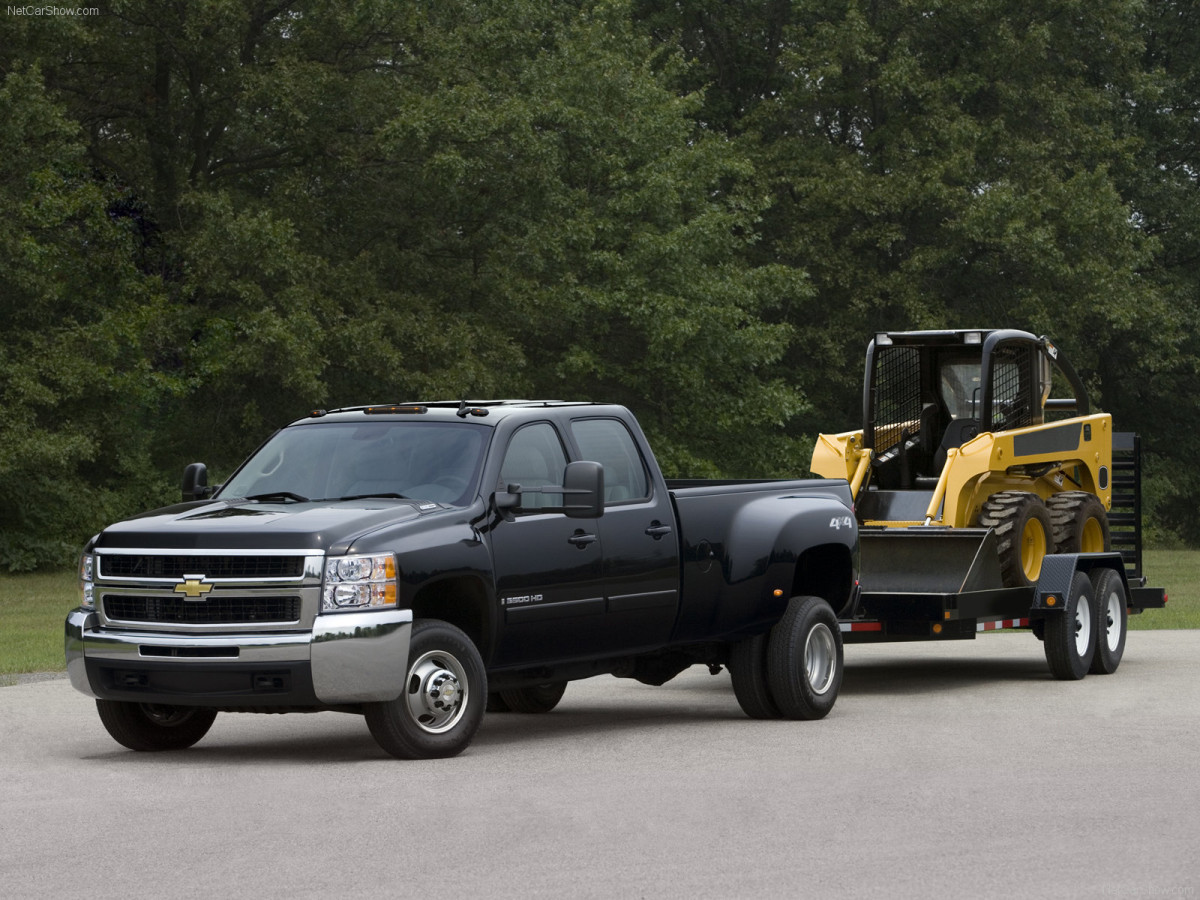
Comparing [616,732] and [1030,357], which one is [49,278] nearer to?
[1030,357]

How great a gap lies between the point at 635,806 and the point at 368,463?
3.36 meters

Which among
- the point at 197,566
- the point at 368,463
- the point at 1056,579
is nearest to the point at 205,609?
the point at 197,566

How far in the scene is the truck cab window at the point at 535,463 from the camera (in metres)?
11.8

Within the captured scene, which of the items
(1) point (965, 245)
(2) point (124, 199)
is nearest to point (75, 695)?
(2) point (124, 199)

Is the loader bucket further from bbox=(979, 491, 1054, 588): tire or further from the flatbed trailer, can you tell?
bbox=(979, 491, 1054, 588): tire

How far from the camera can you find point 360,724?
530 inches

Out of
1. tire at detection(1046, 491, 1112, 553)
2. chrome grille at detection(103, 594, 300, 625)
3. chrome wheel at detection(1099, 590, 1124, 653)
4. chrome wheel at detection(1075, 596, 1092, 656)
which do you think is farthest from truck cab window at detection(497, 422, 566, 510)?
chrome wheel at detection(1099, 590, 1124, 653)

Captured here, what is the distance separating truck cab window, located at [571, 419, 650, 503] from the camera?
12.5 m

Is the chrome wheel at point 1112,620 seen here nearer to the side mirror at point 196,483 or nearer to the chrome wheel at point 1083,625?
the chrome wheel at point 1083,625

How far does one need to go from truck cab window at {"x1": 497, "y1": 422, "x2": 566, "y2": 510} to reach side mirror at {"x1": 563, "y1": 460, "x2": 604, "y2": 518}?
0.85ft

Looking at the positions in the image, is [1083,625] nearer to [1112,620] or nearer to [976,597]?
[1112,620]

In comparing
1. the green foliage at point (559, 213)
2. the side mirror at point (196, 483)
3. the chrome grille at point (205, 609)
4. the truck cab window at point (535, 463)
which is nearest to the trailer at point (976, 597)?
the truck cab window at point (535, 463)

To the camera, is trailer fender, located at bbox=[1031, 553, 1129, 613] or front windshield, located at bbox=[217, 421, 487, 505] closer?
front windshield, located at bbox=[217, 421, 487, 505]

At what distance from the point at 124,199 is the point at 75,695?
22.5m
